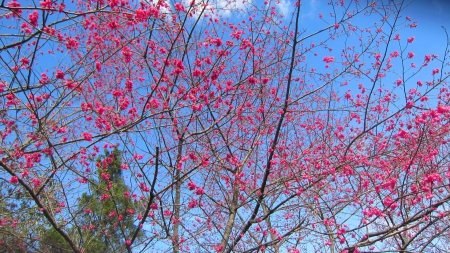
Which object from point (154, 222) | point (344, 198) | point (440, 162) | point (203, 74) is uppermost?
point (203, 74)

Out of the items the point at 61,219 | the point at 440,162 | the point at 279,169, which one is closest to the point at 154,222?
the point at 61,219

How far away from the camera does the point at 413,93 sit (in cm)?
570

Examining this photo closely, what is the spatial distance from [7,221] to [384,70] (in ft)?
21.2

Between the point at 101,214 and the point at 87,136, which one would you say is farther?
the point at 101,214

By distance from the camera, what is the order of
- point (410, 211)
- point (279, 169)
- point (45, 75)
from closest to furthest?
point (45, 75) < point (410, 211) < point (279, 169)

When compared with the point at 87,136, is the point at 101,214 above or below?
above

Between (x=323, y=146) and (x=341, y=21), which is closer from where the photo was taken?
(x=341, y=21)

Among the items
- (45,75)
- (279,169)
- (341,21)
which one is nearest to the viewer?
(45,75)

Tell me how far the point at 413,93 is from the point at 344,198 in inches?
75.9

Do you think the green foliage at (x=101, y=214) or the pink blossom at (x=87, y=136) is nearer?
the pink blossom at (x=87, y=136)

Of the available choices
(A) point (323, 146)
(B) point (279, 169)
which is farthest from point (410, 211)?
(B) point (279, 169)

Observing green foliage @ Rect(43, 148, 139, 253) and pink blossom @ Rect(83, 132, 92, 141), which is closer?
pink blossom @ Rect(83, 132, 92, 141)

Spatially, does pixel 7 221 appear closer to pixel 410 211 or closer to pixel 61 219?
pixel 61 219

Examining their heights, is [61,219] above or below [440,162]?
below
